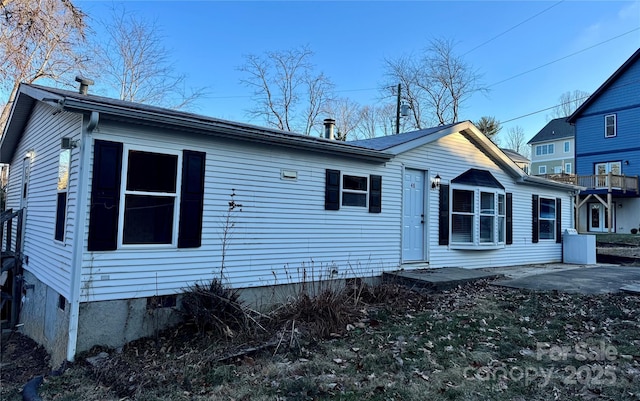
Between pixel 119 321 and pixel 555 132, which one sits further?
pixel 555 132

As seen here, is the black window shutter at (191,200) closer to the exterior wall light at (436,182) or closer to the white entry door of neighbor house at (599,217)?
the exterior wall light at (436,182)

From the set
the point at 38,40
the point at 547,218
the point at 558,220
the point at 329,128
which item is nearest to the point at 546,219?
the point at 547,218

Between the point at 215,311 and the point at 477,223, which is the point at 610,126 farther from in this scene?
the point at 215,311

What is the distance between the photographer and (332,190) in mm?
7445

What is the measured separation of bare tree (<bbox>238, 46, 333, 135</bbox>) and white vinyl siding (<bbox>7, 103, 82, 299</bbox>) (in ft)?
58.1

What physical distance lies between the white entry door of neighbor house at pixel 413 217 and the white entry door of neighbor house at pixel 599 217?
2031 centimetres

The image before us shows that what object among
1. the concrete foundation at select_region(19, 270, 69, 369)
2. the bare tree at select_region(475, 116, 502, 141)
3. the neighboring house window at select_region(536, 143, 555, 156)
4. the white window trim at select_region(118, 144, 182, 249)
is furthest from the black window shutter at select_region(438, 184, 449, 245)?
the neighboring house window at select_region(536, 143, 555, 156)

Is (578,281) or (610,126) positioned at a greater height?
(610,126)

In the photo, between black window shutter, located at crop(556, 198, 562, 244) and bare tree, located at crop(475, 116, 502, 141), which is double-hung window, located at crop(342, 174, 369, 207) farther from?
bare tree, located at crop(475, 116, 502, 141)

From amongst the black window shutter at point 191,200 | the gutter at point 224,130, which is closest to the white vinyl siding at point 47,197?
the gutter at point 224,130

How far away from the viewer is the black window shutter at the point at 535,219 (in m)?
11.6

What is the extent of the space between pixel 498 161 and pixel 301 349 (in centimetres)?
840

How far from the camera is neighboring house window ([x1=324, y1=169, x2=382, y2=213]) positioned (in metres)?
7.42

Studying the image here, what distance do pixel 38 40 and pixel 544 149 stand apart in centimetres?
3744
